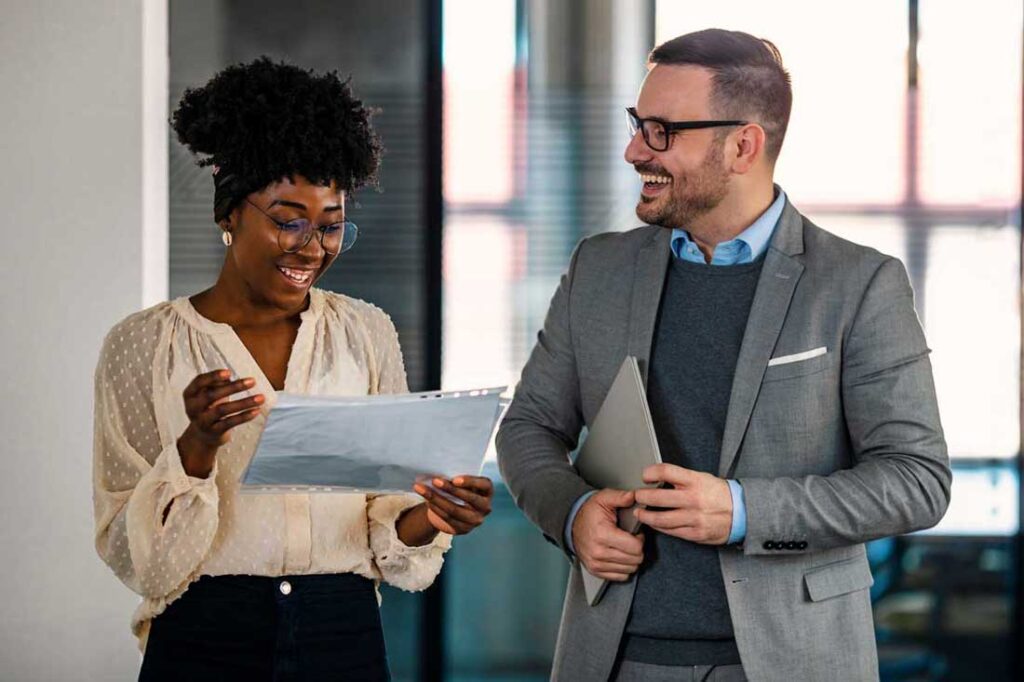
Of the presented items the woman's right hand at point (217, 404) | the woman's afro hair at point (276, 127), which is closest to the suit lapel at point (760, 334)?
the woman's afro hair at point (276, 127)

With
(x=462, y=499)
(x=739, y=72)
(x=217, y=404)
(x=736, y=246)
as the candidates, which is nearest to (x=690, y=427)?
(x=736, y=246)

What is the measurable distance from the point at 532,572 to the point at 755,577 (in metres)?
2.10

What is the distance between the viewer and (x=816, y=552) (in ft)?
7.07

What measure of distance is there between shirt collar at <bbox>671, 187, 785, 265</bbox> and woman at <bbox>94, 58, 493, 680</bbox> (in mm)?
708

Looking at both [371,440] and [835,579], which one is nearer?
[371,440]

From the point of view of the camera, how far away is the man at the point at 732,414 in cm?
208

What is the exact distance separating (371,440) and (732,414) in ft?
2.25

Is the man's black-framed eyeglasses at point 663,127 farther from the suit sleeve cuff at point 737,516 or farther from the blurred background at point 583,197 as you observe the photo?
the blurred background at point 583,197

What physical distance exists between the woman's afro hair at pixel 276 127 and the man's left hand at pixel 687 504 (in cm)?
68

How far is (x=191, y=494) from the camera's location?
1792 mm

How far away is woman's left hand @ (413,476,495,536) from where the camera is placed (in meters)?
1.86

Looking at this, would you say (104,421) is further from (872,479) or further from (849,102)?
(849,102)

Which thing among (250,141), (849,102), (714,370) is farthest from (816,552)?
(849,102)

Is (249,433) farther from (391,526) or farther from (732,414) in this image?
(732,414)
